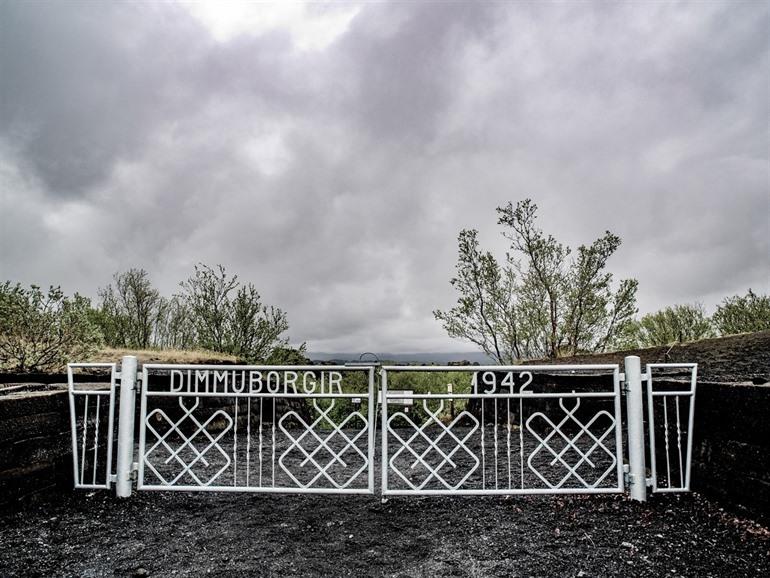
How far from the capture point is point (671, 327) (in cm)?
1555

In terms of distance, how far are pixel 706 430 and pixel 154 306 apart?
21.9m

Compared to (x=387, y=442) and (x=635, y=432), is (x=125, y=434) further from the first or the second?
(x=635, y=432)

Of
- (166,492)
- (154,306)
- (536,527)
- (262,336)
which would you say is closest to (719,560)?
(536,527)

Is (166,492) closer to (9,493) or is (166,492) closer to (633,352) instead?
(9,493)

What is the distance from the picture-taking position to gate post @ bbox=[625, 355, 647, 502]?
3.77 m

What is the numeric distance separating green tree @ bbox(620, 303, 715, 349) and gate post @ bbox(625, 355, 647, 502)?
38.3 ft

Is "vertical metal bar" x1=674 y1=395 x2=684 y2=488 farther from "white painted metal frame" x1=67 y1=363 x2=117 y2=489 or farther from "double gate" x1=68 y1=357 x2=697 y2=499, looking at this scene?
"white painted metal frame" x1=67 y1=363 x2=117 y2=489

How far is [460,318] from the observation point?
14133 millimetres

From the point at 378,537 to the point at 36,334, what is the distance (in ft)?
26.7

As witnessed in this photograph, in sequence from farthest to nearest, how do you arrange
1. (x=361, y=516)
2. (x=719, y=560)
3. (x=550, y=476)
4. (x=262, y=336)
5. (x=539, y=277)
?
(x=262, y=336), (x=539, y=277), (x=550, y=476), (x=361, y=516), (x=719, y=560)

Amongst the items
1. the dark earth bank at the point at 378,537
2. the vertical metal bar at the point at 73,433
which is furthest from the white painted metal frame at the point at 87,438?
the dark earth bank at the point at 378,537

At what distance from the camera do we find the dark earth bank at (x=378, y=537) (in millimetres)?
2814

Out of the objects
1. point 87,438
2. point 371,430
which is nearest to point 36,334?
point 87,438

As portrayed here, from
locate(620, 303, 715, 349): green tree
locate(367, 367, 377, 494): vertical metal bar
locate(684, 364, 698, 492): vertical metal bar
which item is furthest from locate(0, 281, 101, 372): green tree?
locate(620, 303, 715, 349): green tree
